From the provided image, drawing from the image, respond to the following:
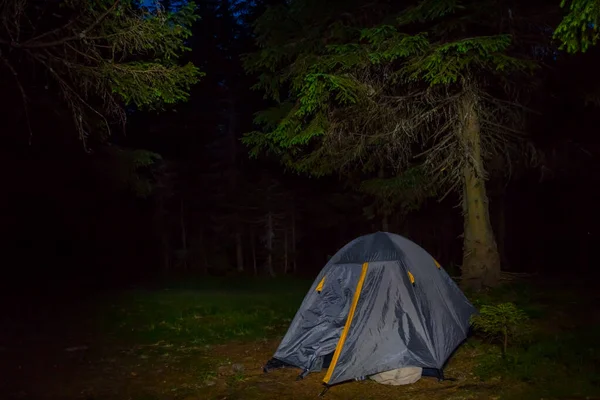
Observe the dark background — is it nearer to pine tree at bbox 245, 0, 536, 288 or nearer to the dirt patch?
pine tree at bbox 245, 0, 536, 288

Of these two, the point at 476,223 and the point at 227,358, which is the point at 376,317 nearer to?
the point at 227,358

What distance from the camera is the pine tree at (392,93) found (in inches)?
367

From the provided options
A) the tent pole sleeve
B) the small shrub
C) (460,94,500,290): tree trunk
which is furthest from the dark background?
the tent pole sleeve

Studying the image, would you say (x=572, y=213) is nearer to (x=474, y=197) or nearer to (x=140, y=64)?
(x=474, y=197)

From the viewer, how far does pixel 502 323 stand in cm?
680

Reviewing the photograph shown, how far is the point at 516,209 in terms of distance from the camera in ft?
126

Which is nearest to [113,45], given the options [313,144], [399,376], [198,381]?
[198,381]

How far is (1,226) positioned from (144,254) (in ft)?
74.0

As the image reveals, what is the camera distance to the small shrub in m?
6.75

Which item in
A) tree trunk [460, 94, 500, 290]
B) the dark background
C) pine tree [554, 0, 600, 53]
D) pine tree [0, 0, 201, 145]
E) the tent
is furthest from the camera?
the dark background

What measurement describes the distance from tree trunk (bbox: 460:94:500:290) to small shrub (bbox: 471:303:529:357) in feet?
10.1

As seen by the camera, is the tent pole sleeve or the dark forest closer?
the tent pole sleeve

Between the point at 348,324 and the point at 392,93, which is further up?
the point at 392,93

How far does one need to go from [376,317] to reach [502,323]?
179cm
